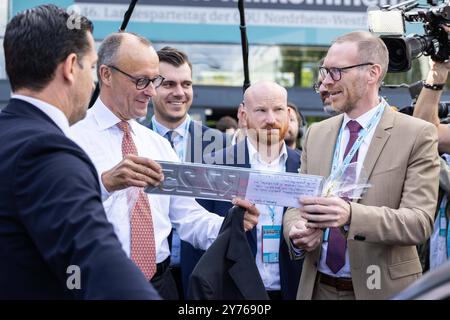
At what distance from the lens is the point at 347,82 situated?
3.78 metres

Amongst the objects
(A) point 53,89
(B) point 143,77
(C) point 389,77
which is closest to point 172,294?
(B) point 143,77

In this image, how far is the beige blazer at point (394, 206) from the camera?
3426 millimetres

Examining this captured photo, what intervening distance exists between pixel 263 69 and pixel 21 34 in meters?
9.41

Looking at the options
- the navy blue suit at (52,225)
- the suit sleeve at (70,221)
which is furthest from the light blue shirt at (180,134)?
the suit sleeve at (70,221)

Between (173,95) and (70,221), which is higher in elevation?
(173,95)

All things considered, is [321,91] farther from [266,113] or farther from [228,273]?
[228,273]

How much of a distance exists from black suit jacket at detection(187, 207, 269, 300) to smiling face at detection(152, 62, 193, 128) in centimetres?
206

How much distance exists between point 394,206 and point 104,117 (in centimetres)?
143

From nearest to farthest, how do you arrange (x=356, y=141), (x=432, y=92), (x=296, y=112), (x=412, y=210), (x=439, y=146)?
(x=412, y=210) → (x=356, y=141) → (x=432, y=92) → (x=439, y=146) → (x=296, y=112)

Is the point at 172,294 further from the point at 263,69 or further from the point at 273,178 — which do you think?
the point at 263,69

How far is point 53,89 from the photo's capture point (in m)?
2.35

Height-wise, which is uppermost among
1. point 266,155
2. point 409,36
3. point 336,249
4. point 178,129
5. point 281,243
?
point 409,36

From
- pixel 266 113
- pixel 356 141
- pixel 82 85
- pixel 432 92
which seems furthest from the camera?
pixel 266 113

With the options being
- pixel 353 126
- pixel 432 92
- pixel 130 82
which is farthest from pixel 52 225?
pixel 432 92
